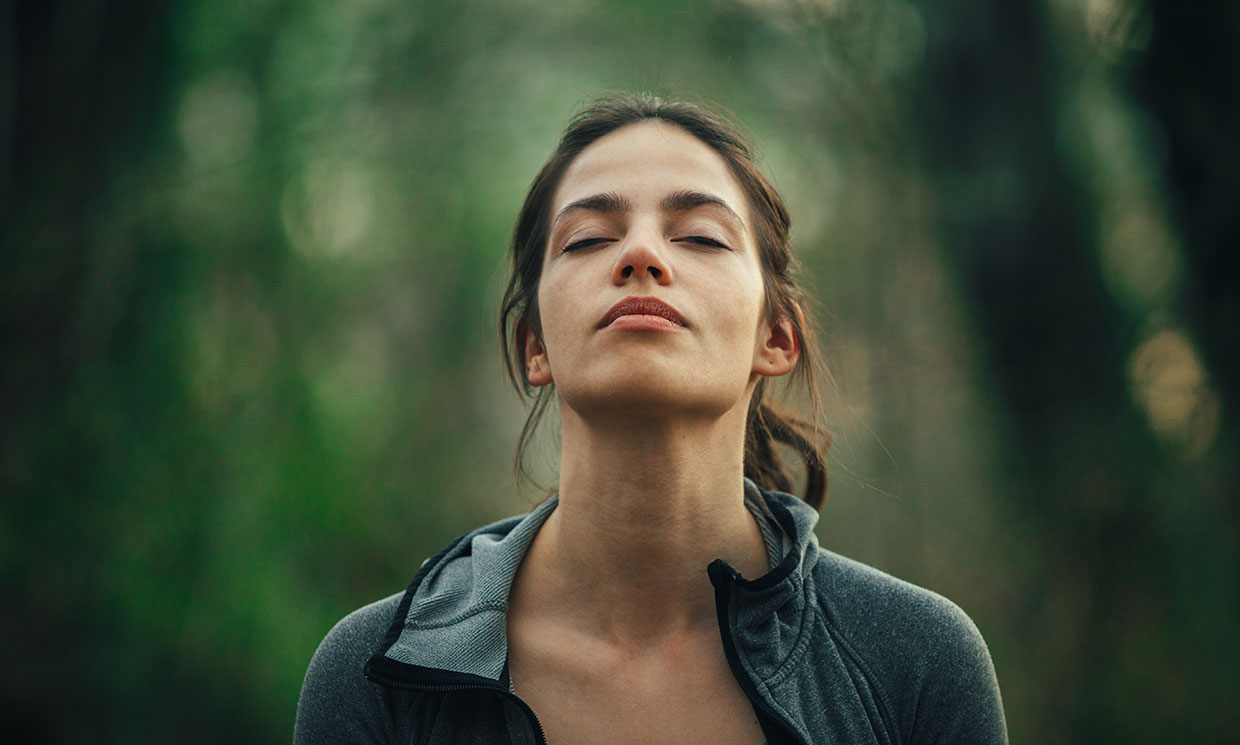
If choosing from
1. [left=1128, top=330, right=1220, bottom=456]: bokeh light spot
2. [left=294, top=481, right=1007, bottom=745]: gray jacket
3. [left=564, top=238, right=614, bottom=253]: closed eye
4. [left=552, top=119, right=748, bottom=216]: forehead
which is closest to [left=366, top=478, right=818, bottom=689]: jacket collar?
[left=294, top=481, right=1007, bottom=745]: gray jacket

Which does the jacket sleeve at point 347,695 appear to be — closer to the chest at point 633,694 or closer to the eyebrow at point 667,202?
the chest at point 633,694

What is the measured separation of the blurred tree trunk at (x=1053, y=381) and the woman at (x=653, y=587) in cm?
339

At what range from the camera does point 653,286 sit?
1.86m

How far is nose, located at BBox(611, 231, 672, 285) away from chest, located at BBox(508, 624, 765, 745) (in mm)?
755

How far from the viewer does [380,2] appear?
243 inches

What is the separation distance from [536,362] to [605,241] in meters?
0.40

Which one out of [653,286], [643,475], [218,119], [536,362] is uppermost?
[218,119]

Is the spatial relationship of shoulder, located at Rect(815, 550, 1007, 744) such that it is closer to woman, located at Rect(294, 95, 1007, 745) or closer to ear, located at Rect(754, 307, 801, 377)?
woman, located at Rect(294, 95, 1007, 745)

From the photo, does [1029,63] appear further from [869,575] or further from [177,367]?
[177,367]

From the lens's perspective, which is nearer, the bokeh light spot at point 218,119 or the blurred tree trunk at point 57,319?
the blurred tree trunk at point 57,319

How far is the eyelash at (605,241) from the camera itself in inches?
78.5

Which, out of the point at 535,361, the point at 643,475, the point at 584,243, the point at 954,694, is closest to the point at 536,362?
the point at 535,361

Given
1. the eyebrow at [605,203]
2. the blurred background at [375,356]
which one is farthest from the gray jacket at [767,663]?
the blurred background at [375,356]

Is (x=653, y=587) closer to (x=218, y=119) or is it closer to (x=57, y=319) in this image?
(x=57, y=319)
